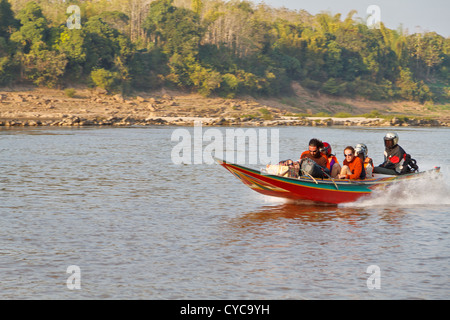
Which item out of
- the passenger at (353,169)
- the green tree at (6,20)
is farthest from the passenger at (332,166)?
the green tree at (6,20)

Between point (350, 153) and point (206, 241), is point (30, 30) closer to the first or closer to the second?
point (350, 153)

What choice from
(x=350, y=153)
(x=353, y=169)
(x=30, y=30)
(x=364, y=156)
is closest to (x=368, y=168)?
(x=364, y=156)

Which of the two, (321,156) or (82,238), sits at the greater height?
(321,156)

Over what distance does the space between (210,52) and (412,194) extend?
60.7 metres

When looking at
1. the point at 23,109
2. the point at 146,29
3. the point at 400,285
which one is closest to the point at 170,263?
the point at 400,285

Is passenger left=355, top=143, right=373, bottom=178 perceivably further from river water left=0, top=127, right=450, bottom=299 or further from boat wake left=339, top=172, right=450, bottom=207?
river water left=0, top=127, right=450, bottom=299

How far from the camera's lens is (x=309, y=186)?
555 inches

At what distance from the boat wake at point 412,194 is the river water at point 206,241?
34 mm

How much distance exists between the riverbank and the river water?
1171 inches

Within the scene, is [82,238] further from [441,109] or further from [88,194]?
[441,109]

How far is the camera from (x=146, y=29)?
245 feet
